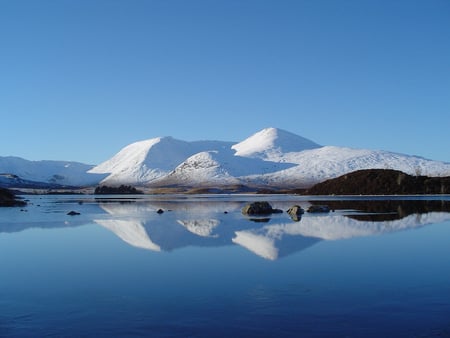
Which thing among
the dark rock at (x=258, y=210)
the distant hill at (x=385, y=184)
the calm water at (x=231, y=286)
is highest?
the distant hill at (x=385, y=184)

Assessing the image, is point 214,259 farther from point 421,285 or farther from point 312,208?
point 312,208

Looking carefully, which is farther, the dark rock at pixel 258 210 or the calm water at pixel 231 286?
the dark rock at pixel 258 210

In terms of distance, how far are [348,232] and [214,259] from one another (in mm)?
9125

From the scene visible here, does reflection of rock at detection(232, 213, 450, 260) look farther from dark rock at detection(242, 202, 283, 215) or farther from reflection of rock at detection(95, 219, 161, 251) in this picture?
dark rock at detection(242, 202, 283, 215)

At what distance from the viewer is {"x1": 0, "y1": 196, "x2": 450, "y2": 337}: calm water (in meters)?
8.11

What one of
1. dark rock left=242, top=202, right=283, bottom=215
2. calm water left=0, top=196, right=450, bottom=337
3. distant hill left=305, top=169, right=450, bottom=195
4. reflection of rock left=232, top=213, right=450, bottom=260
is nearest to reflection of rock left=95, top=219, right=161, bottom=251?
calm water left=0, top=196, right=450, bottom=337

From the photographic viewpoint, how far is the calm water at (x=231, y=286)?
811cm

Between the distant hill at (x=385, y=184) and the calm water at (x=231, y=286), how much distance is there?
7713cm

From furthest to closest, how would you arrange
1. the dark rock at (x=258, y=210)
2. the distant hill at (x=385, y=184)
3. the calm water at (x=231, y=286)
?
the distant hill at (x=385, y=184) → the dark rock at (x=258, y=210) → the calm water at (x=231, y=286)

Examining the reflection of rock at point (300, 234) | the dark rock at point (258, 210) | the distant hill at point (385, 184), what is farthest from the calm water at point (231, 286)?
the distant hill at point (385, 184)

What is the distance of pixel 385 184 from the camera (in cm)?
9662

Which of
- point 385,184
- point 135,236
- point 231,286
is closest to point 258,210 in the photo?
point 135,236

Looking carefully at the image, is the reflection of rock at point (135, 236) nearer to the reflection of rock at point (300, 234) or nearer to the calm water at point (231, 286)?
the calm water at point (231, 286)

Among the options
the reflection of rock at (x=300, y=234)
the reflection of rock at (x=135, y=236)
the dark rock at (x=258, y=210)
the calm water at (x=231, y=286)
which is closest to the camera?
the calm water at (x=231, y=286)
